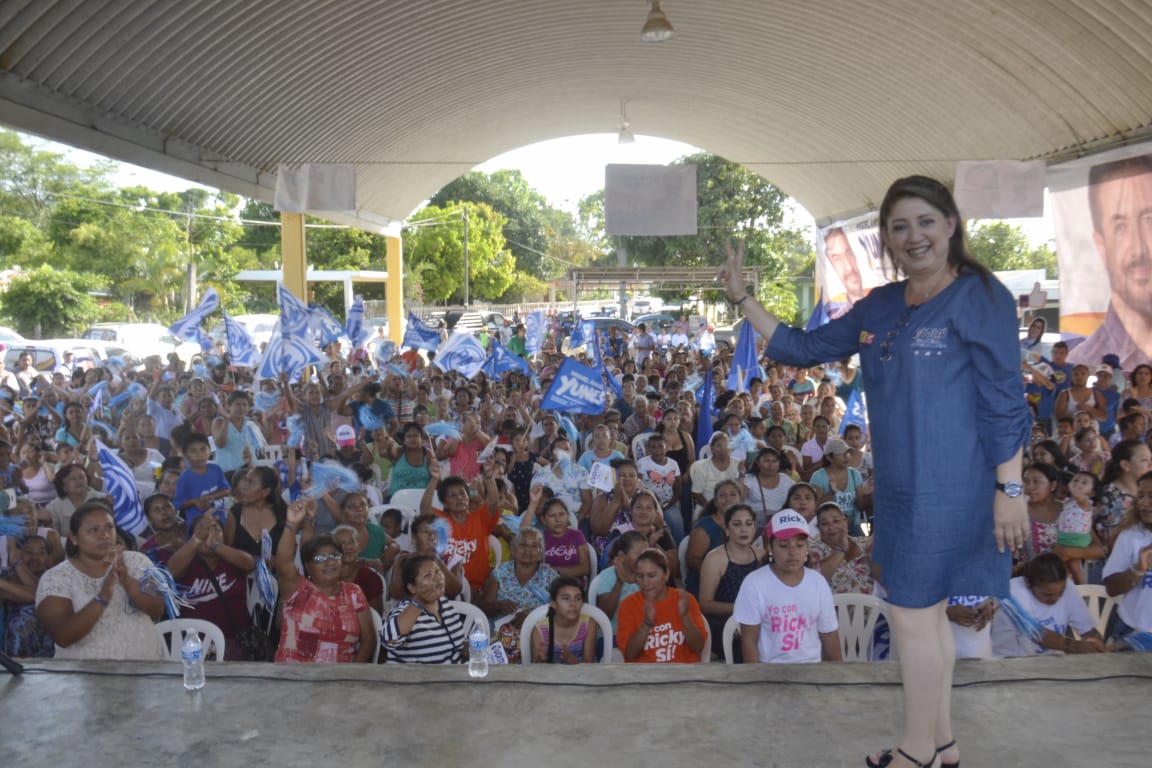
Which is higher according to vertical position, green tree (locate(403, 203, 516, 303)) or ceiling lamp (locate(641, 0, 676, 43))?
green tree (locate(403, 203, 516, 303))

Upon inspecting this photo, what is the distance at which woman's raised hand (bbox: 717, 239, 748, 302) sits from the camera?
2666 mm

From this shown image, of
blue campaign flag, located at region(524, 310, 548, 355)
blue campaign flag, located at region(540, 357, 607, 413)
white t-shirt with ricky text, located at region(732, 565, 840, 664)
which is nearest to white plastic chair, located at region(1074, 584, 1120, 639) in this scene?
white t-shirt with ricky text, located at region(732, 565, 840, 664)

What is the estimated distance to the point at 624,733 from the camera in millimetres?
2600

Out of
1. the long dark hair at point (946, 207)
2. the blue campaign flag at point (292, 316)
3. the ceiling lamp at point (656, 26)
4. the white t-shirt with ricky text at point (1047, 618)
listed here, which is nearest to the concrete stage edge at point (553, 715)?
the white t-shirt with ricky text at point (1047, 618)

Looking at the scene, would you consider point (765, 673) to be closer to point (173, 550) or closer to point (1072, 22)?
point (173, 550)

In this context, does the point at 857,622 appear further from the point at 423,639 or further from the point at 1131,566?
the point at 423,639

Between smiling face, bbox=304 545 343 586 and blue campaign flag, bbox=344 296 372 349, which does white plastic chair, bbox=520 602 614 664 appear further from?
blue campaign flag, bbox=344 296 372 349

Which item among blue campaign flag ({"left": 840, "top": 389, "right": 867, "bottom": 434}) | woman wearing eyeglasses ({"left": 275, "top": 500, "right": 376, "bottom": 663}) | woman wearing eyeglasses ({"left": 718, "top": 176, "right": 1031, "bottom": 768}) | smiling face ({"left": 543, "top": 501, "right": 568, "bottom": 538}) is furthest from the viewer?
blue campaign flag ({"left": 840, "top": 389, "right": 867, "bottom": 434})

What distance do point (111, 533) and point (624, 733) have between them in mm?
2413

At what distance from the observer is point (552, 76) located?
16.1m

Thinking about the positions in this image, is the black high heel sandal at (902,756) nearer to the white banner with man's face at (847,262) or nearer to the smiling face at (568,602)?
the smiling face at (568,602)

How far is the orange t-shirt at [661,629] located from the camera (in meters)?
4.22

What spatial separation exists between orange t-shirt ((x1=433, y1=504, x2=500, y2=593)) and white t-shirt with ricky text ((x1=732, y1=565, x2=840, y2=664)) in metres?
1.94

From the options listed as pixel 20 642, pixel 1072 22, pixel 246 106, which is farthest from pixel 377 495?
pixel 1072 22
